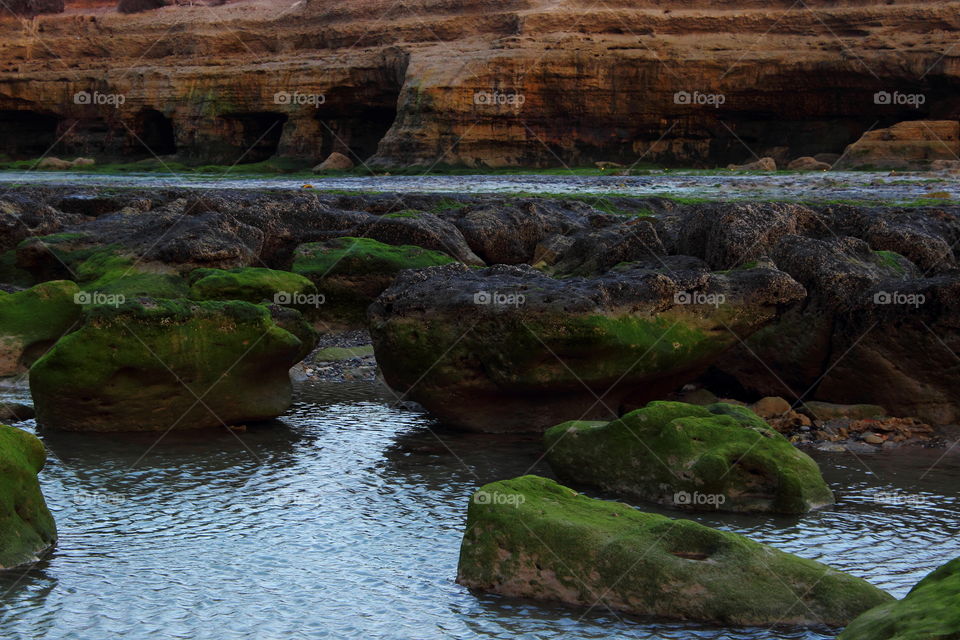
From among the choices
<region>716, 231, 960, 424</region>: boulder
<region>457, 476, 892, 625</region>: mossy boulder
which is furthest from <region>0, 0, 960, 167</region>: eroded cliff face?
<region>457, 476, 892, 625</region>: mossy boulder

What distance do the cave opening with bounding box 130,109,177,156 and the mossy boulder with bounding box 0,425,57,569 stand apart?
55.3 m

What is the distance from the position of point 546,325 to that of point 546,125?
40006 millimetres

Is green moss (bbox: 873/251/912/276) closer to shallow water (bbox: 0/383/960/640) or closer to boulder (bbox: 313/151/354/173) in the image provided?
shallow water (bbox: 0/383/960/640)

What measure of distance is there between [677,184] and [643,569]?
33.6m

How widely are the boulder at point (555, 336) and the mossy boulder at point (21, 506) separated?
4812 mm

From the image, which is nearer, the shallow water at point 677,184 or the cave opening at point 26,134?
the shallow water at point 677,184

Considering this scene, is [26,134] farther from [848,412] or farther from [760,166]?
[848,412]

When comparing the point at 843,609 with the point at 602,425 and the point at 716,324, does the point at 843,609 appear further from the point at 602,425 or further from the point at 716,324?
the point at 716,324

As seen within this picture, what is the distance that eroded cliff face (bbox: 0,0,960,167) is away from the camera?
160 ft

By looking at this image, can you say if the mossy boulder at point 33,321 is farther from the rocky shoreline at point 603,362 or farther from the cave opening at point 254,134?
the cave opening at point 254,134

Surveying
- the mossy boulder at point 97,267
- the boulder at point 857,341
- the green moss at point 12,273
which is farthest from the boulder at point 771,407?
the green moss at point 12,273

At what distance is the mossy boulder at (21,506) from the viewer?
8.36 m

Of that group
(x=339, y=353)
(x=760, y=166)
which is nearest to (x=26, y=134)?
(x=760, y=166)

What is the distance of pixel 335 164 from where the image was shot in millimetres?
52469
